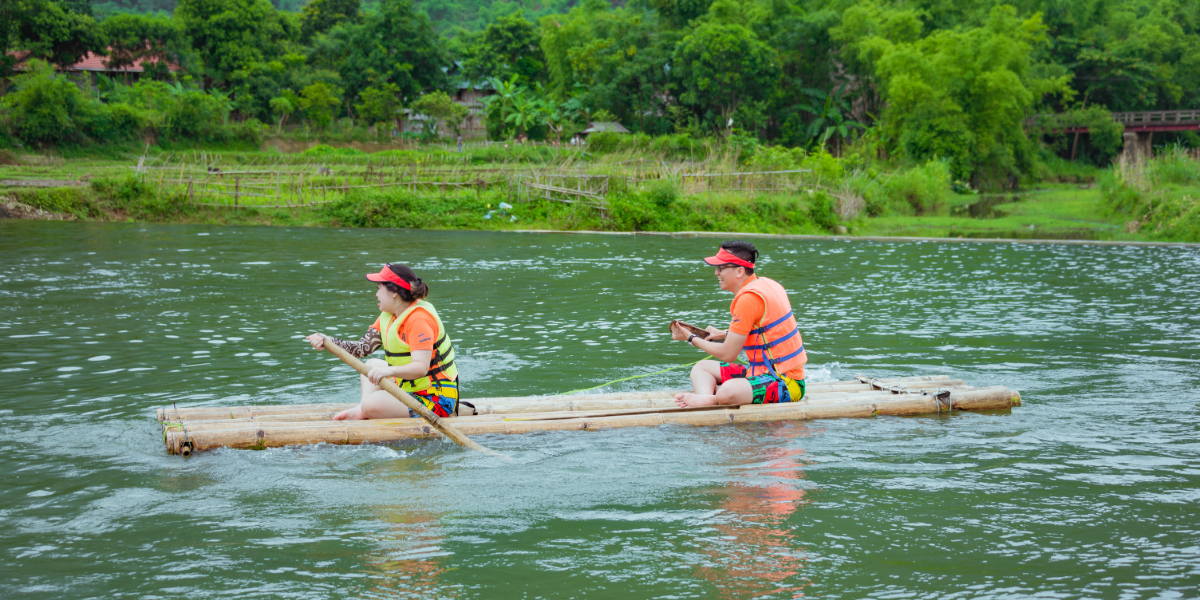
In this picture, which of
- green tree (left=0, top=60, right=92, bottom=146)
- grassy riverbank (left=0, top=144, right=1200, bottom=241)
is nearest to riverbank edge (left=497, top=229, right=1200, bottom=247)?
grassy riverbank (left=0, top=144, right=1200, bottom=241)

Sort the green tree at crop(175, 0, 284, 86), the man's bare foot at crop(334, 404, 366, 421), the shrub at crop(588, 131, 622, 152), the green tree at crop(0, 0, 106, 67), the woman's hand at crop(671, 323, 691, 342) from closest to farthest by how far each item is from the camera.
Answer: the man's bare foot at crop(334, 404, 366, 421)
the woman's hand at crop(671, 323, 691, 342)
the green tree at crop(0, 0, 106, 67)
the shrub at crop(588, 131, 622, 152)
the green tree at crop(175, 0, 284, 86)

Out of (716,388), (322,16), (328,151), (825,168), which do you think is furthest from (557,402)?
(322,16)

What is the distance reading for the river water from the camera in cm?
479

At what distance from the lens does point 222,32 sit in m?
54.9

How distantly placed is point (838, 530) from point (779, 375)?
6.40 ft

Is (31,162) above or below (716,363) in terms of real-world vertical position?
above

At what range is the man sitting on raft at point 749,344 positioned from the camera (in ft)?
22.3

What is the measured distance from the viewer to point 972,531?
5.38 m

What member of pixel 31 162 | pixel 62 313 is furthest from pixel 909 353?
pixel 31 162

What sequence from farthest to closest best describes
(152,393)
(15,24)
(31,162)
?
(15,24)
(31,162)
(152,393)

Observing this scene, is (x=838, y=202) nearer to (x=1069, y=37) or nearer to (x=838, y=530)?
(x=838, y=530)

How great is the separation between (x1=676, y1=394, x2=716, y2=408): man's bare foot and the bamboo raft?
60 millimetres

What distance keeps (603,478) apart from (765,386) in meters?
1.63

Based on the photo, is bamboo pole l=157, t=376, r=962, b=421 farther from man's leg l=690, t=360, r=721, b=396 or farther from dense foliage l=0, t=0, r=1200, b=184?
dense foliage l=0, t=0, r=1200, b=184
